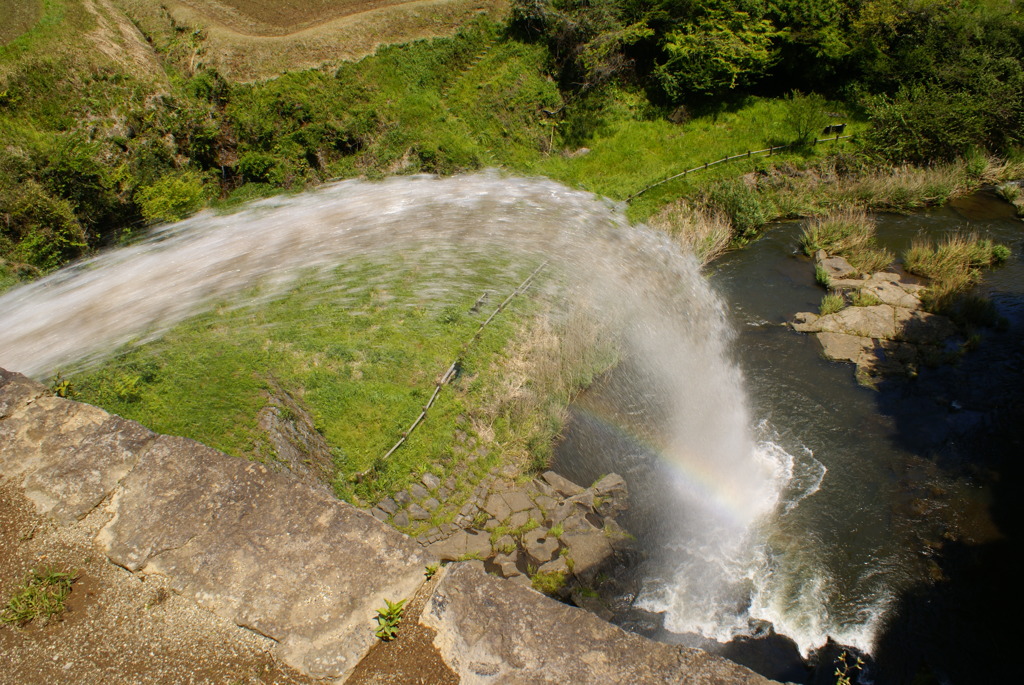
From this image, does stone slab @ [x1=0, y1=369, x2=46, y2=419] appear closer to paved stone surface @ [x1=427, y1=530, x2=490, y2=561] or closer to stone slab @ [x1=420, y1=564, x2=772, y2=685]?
stone slab @ [x1=420, y1=564, x2=772, y2=685]

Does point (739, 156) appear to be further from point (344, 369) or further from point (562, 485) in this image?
point (344, 369)

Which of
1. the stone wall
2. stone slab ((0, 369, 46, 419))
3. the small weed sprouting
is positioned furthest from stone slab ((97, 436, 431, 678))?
the small weed sprouting

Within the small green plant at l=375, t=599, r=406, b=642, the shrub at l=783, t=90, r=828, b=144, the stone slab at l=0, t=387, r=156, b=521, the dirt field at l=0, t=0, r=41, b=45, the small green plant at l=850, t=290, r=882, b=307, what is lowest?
the small green plant at l=850, t=290, r=882, b=307

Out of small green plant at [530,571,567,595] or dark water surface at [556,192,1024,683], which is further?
small green plant at [530,571,567,595]

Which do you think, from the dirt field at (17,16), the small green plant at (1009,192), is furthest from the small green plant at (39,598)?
the small green plant at (1009,192)

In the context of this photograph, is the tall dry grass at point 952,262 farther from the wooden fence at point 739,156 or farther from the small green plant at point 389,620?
the small green plant at point 389,620

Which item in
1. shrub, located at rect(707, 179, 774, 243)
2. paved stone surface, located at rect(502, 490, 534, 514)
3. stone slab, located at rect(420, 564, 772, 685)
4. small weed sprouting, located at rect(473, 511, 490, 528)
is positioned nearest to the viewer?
stone slab, located at rect(420, 564, 772, 685)
